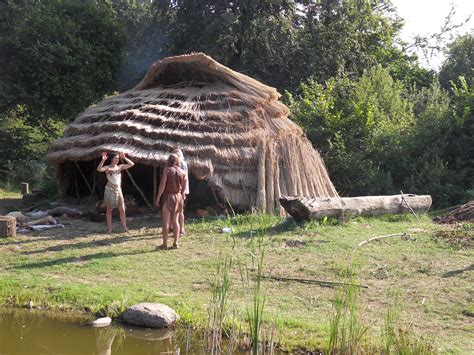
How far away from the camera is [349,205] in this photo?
1167 cm

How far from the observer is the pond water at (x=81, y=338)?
5988 millimetres

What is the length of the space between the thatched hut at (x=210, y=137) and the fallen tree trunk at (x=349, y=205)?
4.82 ft

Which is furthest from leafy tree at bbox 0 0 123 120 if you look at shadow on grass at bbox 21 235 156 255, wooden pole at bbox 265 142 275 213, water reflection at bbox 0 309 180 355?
water reflection at bbox 0 309 180 355

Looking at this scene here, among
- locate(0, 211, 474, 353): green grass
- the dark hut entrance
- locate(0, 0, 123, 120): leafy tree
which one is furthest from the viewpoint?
locate(0, 0, 123, 120): leafy tree

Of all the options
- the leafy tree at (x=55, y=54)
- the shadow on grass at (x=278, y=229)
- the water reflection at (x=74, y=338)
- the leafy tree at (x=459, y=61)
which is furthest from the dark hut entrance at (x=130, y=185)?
the leafy tree at (x=459, y=61)

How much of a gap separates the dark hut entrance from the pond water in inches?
272

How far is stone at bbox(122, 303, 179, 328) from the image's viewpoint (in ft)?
21.1

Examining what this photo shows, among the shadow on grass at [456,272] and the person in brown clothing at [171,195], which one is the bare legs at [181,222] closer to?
the person in brown clothing at [171,195]

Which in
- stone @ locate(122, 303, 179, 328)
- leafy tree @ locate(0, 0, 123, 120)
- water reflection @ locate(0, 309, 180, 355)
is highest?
leafy tree @ locate(0, 0, 123, 120)

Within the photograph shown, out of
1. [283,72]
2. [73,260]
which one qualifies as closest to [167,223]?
[73,260]

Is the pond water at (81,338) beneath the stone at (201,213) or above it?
beneath

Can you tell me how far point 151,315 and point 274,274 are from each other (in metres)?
2.29

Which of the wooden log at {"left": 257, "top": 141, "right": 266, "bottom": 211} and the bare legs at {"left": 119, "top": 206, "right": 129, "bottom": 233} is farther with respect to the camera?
the wooden log at {"left": 257, "top": 141, "right": 266, "bottom": 211}

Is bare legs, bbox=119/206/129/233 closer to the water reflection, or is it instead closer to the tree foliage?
the water reflection
